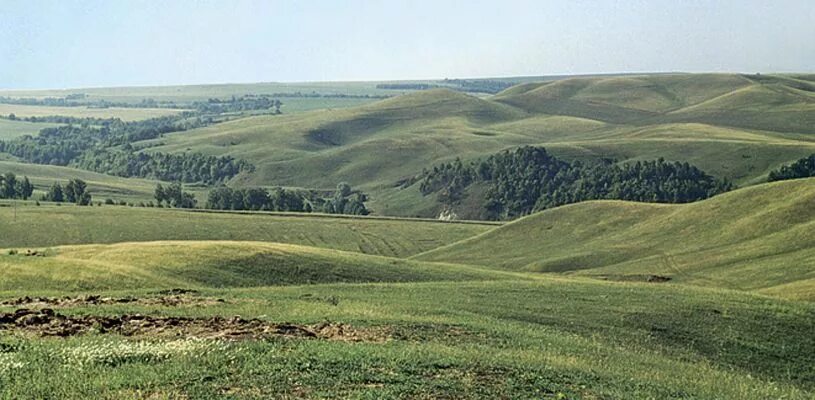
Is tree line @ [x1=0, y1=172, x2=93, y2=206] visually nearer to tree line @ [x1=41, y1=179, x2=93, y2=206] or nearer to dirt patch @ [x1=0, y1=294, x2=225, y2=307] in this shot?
tree line @ [x1=41, y1=179, x2=93, y2=206]

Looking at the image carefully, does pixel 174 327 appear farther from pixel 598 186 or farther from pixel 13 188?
pixel 598 186

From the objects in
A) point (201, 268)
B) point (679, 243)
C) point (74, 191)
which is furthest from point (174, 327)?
point (74, 191)

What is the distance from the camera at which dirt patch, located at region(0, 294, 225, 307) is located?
110ft

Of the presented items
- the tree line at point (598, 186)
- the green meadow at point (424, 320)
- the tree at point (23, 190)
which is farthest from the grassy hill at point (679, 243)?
the tree at point (23, 190)

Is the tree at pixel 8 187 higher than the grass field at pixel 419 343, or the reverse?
the grass field at pixel 419 343

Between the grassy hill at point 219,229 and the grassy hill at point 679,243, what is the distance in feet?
47.7

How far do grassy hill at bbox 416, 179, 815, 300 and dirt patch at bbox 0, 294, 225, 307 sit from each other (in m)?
35.3

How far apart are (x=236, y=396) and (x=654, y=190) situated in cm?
15851

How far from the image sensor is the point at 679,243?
271 ft

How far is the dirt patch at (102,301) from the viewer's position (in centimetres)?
3359

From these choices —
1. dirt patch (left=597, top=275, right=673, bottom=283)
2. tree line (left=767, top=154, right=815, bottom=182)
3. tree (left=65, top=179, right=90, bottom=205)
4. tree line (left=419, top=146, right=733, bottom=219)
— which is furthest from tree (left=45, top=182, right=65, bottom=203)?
tree line (left=767, top=154, right=815, bottom=182)

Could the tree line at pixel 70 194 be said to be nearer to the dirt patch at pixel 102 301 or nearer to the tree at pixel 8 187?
the tree at pixel 8 187

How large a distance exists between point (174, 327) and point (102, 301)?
31.5 ft

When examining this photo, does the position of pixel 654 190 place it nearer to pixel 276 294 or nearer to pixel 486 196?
pixel 486 196
